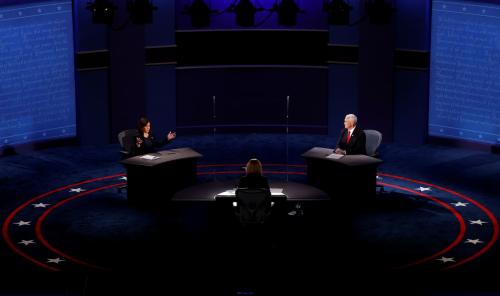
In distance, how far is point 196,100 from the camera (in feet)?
51.3

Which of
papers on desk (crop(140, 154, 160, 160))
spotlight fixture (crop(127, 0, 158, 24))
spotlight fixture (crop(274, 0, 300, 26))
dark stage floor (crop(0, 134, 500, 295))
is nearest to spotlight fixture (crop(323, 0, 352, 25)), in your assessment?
spotlight fixture (crop(274, 0, 300, 26))

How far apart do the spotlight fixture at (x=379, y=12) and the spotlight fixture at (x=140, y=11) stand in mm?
3486

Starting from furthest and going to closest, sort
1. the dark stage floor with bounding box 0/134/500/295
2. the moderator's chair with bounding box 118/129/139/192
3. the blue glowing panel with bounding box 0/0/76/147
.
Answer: the blue glowing panel with bounding box 0/0/76/147, the moderator's chair with bounding box 118/129/139/192, the dark stage floor with bounding box 0/134/500/295

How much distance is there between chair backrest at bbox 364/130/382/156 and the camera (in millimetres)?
11781

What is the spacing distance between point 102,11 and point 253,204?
5.78 m

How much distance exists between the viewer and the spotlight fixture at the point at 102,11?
43.1ft

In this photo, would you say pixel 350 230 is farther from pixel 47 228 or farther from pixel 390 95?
pixel 390 95

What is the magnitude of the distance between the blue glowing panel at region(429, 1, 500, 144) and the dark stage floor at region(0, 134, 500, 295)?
0.85m

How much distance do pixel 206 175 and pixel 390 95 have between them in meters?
3.95

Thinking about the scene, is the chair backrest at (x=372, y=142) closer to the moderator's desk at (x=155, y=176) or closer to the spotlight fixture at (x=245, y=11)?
the moderator's desk at (x=155, y=176)

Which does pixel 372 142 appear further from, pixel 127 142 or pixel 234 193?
pixel 127 142

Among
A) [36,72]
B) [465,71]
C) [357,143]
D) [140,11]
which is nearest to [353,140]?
[357,143]

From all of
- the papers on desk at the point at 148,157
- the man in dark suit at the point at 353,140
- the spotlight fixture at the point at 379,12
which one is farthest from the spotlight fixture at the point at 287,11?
the papers on desk at the point at 148,157

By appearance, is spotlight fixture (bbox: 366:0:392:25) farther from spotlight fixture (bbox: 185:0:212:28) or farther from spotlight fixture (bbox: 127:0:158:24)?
spotlight fixture (bbox: 127:0:158:24)
